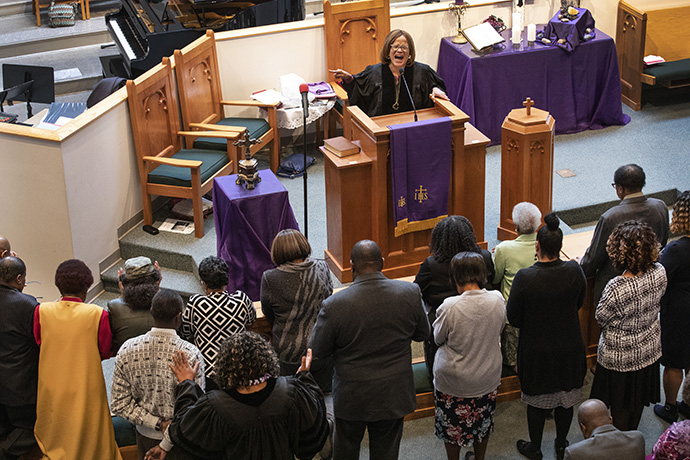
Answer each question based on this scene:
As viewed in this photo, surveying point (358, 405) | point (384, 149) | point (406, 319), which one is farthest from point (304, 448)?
point (384, 149)

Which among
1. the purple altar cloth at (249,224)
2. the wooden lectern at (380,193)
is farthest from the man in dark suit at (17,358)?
the wooden lectern at (380,193)

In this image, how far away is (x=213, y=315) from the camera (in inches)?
145

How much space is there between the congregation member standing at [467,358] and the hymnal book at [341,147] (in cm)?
163

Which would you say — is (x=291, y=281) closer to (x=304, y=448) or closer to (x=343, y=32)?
(x=304, y=448)

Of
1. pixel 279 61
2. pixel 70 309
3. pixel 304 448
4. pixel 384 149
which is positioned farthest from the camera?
pixel 279 61

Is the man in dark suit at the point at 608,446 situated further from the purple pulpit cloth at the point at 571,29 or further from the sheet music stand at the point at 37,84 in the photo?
the sheet music stand at the point at 37,84

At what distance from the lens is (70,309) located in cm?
373

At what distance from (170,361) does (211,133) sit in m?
3.22

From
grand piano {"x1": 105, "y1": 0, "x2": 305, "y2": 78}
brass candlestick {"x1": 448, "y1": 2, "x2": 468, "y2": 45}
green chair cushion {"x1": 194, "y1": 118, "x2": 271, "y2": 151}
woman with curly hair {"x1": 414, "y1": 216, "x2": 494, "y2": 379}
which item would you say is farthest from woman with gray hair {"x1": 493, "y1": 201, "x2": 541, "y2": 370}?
grand piano {"x1": 105, "y1": 0, "x2": 305, "y2": 78}

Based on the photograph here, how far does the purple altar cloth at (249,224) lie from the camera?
492 cm

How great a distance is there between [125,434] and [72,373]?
23.0 inches

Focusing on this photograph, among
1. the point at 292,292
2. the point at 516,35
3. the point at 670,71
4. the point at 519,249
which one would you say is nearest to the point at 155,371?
the point at 292,292

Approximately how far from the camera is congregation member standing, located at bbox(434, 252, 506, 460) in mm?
3484

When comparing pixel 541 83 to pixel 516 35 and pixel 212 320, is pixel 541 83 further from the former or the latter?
pixel 212 320
